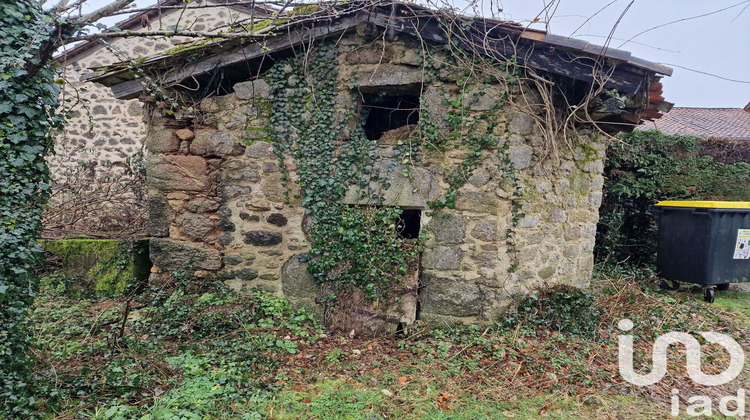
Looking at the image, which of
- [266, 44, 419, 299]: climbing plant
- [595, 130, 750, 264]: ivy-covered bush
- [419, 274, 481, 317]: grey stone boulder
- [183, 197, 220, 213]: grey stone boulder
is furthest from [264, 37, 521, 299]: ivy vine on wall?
[595, 130, 750, 264]: ivy-covered bush

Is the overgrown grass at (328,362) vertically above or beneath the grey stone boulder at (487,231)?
beneath

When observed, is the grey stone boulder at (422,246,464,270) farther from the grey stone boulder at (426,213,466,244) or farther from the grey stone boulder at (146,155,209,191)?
the grey stone boulder at (146,155,209,191)

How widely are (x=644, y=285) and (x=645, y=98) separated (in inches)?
139

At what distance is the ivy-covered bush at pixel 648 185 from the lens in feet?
22.5

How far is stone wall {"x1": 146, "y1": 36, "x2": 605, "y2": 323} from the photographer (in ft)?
13.1

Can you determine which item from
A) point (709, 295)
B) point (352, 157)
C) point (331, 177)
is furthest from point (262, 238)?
point (709, 295)

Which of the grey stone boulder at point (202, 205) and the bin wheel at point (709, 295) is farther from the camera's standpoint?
the bin wheel at point (709, 295)

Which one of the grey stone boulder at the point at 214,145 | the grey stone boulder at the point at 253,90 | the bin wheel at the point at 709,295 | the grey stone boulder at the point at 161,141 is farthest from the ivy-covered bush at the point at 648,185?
the grey stone boulder at the point at 161,141

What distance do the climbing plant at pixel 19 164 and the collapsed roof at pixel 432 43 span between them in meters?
0.83

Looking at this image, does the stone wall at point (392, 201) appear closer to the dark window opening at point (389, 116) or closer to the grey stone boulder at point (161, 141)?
the grey stone boulder at point (161, 141)

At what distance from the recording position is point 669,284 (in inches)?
245

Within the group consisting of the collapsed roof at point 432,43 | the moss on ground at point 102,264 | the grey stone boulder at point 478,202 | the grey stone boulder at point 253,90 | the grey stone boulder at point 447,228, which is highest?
the collapsed roof at point 432,43

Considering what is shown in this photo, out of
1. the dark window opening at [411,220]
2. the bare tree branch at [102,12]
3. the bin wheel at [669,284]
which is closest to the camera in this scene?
the bare tree branch at [102,12]

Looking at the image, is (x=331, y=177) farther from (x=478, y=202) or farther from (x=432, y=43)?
(x=432, y=43)
